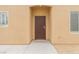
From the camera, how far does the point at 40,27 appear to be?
21.2 metres

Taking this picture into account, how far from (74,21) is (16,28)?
5.10 meters

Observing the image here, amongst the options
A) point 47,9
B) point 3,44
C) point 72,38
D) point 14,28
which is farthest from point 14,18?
point 72,38

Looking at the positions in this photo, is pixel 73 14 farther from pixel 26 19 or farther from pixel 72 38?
pixel 26 19

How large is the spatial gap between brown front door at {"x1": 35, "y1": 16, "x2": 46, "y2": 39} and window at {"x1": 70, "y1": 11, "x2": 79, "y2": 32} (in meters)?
3.42

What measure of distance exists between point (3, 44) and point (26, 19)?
286cm

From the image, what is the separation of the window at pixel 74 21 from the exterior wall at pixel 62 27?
1.31ft

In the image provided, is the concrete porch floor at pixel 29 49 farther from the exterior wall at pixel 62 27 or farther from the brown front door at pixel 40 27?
the brown front door at pixel 40 27

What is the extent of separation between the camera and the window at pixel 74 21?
1839cm

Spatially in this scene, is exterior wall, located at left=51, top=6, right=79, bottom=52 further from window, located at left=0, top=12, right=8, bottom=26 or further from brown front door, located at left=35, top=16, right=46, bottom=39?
window, located at left=0, top=12, right=8, bottom=26

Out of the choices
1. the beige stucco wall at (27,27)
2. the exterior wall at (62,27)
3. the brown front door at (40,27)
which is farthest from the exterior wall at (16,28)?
the brown front door at (40,27)

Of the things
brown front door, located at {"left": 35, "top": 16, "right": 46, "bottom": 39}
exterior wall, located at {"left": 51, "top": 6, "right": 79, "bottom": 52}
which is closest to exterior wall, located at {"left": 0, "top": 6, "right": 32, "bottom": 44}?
exterior wall, located at {"left": 51, "top": 6, "right": 79, "bottom": 52}

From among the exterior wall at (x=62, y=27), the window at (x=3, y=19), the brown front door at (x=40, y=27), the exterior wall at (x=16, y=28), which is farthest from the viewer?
the brown front door at (x=40, y=27)

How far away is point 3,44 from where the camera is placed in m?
17.8

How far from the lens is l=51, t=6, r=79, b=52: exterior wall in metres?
18.0
